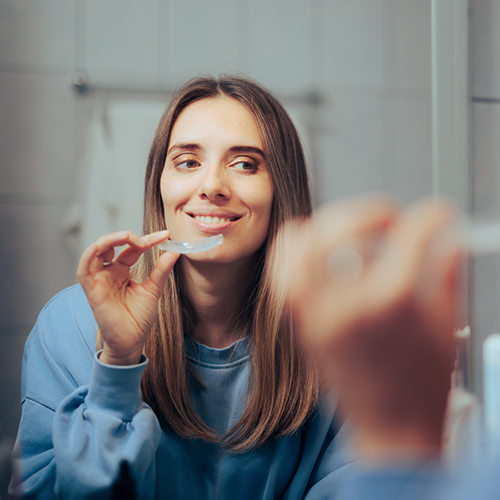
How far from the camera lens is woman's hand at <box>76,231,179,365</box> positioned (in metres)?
0.40

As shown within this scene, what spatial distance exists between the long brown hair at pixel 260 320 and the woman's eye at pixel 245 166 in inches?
0.9

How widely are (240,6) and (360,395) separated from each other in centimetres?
77

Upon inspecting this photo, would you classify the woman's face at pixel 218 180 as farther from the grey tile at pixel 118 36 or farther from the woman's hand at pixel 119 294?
the grey tile at pixel 118 36

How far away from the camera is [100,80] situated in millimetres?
720

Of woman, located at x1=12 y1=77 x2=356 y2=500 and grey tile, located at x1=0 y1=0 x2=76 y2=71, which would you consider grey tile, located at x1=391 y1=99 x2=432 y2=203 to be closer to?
woman, located at x1=12 y1=77 x2=356 y2=500

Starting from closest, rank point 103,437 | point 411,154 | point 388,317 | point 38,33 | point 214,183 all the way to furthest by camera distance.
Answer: point 388,317
point 103,437
point 214,183
point 38,33
point 411,154

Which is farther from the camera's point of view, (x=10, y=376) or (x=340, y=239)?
(x=10, y=376)

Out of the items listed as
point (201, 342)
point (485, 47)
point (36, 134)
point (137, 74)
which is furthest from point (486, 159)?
point (36, 134)

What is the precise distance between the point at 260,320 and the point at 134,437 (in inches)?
9.4

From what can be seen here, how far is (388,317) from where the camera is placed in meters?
0.14

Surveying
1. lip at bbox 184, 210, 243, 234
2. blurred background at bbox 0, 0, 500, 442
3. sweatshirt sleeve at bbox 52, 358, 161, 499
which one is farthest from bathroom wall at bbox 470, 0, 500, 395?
sweatshirt sleeve at bbox 52, 358, 161, 499

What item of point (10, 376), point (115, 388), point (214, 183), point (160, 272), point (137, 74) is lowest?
point (10, 376)

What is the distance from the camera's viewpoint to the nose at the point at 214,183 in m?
0.51

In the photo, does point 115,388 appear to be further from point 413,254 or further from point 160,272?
point 413,254
